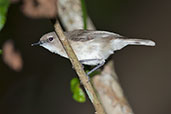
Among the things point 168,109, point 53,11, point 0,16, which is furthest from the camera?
point 168,109

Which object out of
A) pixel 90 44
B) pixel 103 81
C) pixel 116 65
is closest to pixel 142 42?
pixel 90 44

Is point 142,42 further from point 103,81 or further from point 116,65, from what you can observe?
point 116,65

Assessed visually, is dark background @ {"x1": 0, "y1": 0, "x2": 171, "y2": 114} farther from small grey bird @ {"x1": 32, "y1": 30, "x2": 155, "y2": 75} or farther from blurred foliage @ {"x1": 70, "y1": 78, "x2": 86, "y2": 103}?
blurred foliage @ {"x1": 70, "y1": 78, "x2": 86, "y2": 103}

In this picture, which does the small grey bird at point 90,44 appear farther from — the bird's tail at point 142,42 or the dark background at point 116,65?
the dark background at point 116,65

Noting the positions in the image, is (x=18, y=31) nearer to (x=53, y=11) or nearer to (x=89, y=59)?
(x=89, y=59)

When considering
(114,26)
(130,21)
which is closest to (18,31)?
(114,26)

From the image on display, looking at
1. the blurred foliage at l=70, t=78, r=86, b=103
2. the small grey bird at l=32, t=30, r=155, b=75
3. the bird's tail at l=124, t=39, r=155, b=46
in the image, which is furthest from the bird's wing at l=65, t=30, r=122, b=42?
the blurred foliage at l=70, t=78, r=86, b=103
